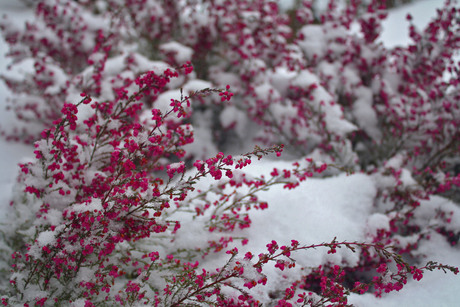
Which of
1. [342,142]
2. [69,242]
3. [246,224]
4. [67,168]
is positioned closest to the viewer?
[69,242]

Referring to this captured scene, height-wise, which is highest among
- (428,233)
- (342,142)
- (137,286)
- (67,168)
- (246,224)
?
(342,142)

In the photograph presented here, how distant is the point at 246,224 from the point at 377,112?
2.09m

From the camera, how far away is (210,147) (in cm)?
362

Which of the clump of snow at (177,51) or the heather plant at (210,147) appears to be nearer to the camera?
the heather plant at (210,147)

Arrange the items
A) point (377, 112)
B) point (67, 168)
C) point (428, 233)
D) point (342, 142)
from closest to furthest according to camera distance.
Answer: point (67, 168), point (428, 233), point (342, 142), point (377, 112)

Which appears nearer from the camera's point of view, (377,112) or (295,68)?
(377,112)

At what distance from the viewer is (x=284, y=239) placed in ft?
6.89

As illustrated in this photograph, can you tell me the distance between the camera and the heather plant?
1.41 metres

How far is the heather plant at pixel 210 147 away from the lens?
55.6 inches

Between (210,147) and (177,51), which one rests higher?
(177,51)

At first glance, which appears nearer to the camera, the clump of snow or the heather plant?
the heather plant

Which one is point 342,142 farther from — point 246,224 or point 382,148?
point 246,224

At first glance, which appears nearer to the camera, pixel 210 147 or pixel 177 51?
pixel 177 51

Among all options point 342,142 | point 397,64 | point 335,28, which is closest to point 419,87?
point 397,64
